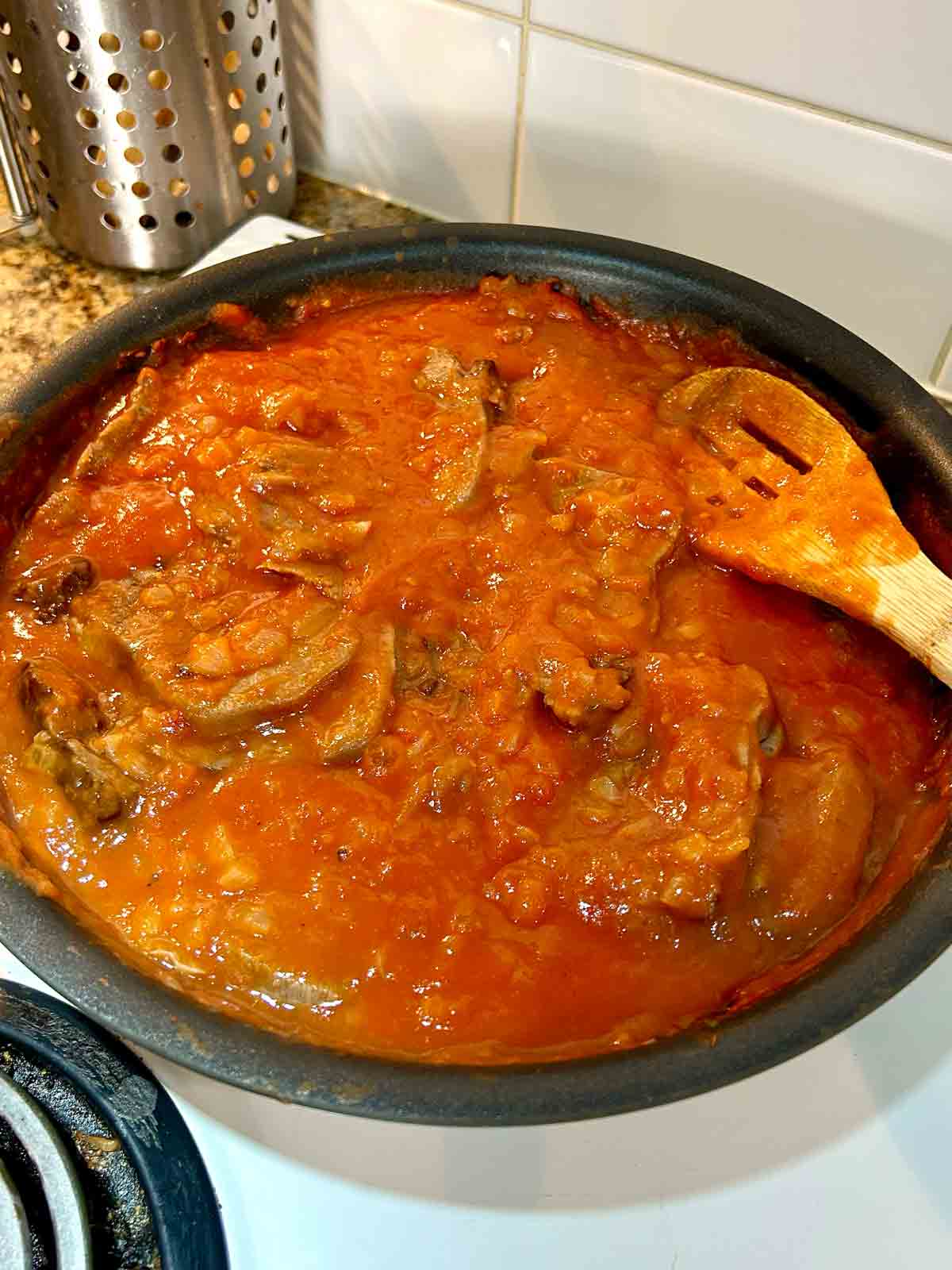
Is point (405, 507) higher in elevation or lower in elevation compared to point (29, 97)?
lower

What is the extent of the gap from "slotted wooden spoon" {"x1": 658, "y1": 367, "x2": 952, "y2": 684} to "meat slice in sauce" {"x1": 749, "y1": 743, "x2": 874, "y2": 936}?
0.14 meters

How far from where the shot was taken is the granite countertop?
1526 millimetres

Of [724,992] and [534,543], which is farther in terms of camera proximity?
[534,543]

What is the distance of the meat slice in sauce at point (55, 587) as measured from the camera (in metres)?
1.08

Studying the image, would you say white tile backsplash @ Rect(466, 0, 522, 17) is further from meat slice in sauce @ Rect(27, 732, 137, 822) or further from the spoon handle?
meat slice in sauce @ Rect(27, 732, 137, 822)

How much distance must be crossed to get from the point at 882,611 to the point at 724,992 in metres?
0.38

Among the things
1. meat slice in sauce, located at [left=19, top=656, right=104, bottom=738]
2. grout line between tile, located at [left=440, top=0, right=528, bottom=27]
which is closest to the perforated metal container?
grout line between tile, located at [left=440, top=0, right=528, bottom=27]

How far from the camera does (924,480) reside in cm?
112

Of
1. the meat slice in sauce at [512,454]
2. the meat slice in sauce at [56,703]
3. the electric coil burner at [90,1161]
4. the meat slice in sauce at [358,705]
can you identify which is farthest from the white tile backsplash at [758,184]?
the electric coil burner at [90,1161]

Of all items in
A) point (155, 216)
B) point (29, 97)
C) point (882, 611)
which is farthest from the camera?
point (155, 216)

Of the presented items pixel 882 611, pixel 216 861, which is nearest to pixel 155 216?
pixel 216 861

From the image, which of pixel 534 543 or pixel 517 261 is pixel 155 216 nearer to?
pixel 517 261

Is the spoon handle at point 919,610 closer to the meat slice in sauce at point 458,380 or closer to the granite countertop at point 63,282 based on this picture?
the meat slice in sauce at point 458,380

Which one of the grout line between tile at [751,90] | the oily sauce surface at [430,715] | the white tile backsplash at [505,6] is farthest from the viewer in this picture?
the white tile backsplash at [505,6]
